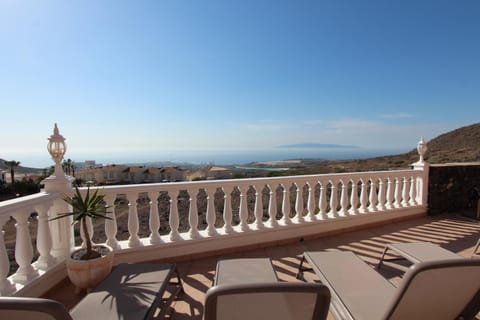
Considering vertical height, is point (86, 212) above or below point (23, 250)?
above

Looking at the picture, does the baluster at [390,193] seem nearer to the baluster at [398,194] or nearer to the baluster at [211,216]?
the baluster at [398,194]

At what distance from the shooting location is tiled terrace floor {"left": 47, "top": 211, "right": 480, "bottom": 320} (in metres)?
2.52

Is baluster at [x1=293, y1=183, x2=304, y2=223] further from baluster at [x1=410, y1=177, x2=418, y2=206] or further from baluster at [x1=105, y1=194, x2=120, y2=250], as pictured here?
baluster at [x1=410, y1=177, x2=418, y2=206]

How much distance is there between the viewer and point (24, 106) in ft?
13.1

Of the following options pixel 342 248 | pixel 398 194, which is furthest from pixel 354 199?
pixel 398 194

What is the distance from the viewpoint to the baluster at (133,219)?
312 centimetres

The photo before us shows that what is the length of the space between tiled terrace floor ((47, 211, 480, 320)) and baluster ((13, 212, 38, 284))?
386mm

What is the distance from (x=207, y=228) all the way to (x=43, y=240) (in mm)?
1871

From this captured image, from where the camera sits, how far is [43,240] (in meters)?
2.57

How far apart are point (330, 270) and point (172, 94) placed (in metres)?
6.23

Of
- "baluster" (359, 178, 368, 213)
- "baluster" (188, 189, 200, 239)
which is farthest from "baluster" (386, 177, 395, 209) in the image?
"baluster" (188, 189, 200, 239)

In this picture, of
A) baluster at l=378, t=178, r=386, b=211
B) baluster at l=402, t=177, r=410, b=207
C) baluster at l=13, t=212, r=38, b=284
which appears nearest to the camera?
baluster at l=13, t=212, r=38, b=284

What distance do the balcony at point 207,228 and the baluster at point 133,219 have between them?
1cm

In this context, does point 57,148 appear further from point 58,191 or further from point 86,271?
point 86,271
